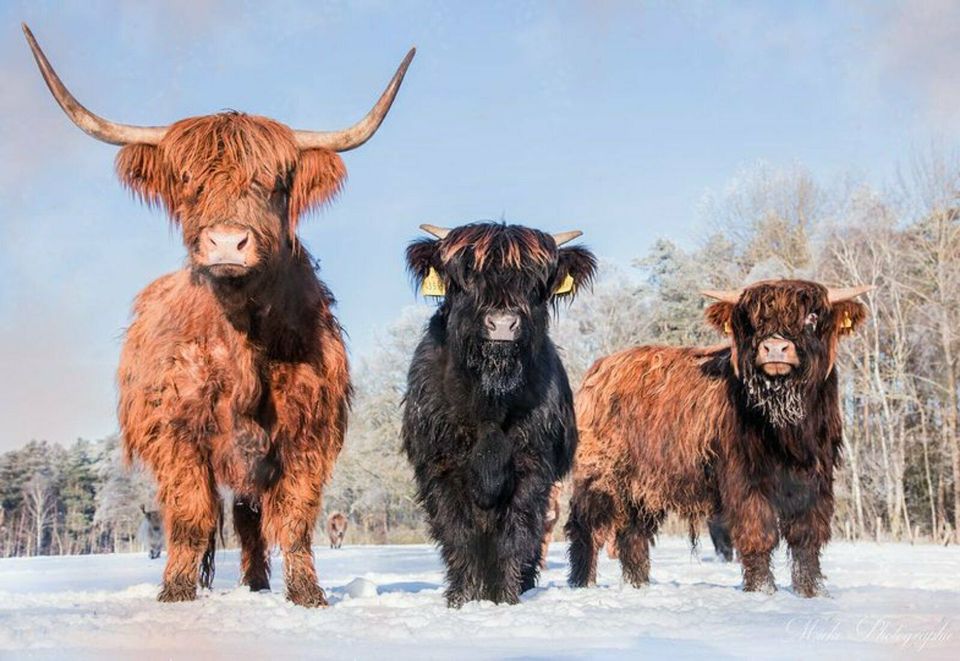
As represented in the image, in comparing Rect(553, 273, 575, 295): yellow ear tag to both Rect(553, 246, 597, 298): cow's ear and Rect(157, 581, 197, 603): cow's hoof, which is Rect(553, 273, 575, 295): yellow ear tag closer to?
Rect(553, 246, 597, 298): cow's ear

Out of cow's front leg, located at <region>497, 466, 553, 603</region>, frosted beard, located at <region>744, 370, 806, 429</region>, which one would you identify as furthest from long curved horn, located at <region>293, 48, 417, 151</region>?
frosted beard, located at <region>744, 370, 806, 429</region>

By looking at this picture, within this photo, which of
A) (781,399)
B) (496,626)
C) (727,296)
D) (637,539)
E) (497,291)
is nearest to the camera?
(496,626)

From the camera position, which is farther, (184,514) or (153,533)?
(153,533)

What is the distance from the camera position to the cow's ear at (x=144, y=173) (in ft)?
16.3

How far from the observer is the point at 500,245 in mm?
4902

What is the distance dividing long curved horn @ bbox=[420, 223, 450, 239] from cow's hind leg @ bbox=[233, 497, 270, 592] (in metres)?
1.81

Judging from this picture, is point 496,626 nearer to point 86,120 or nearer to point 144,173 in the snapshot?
point 144,173

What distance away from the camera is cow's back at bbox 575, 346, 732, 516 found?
683 centimetres

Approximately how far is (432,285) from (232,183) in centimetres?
113

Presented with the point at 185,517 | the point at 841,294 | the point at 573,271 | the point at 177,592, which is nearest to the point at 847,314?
the point at 841,294

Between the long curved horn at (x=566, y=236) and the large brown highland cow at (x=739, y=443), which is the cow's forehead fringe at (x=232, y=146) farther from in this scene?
the large brown highland cow at (x=739, y=443)

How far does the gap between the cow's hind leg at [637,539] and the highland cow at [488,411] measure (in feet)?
7.46

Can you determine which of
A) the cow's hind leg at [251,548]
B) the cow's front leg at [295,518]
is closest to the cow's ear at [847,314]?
the cow's front leg at [295,518]

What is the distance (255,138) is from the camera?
4.77 m
